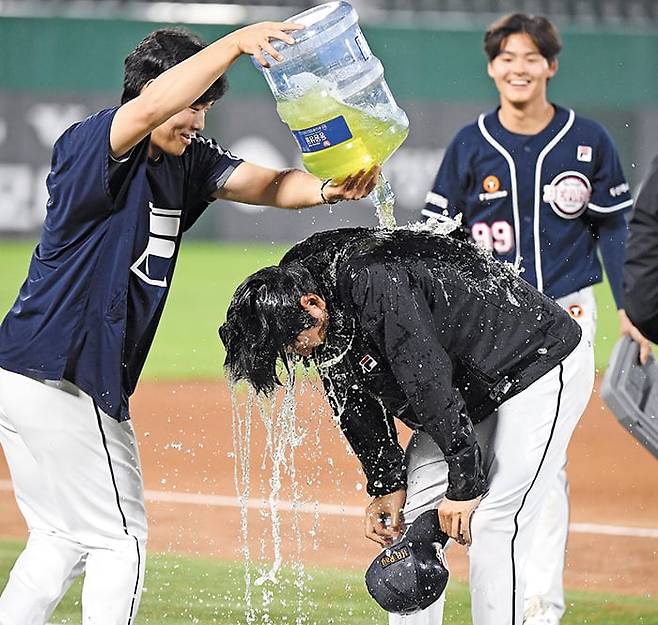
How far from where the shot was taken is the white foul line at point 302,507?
21.3 ft

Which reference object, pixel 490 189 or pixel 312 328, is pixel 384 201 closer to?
pixel 312 328

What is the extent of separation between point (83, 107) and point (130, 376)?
1405 centimetres

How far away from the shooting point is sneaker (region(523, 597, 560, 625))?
15.7 ft

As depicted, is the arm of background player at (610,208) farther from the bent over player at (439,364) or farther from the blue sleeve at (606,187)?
the bent over player at (439,364)

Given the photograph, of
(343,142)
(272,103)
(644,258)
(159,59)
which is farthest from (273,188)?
(272,103)

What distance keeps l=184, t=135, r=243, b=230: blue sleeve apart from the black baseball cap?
124 centimetres

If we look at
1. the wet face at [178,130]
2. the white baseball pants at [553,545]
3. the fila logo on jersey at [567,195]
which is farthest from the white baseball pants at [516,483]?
the fila logo on jersey at [567,195]

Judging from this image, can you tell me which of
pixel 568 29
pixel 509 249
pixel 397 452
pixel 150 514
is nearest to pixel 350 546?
pixel 150 514

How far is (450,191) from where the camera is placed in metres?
5.58

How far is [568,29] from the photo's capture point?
16844 millimetres

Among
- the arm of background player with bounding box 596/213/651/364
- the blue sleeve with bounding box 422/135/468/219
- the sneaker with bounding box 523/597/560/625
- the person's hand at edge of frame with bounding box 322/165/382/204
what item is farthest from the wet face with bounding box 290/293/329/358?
the arm of background player with bounding box 596/213/651/364

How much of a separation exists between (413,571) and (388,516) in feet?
1.10

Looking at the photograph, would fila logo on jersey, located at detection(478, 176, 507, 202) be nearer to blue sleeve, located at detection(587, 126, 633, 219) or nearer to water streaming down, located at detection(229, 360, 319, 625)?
blue sleeve, located at detection(587, 126, 633, 219)

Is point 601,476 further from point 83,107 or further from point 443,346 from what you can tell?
point 83,107
